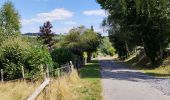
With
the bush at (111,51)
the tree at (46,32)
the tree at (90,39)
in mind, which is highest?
the tree at (46,32)

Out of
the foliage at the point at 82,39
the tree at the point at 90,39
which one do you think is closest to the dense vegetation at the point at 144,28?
the foliage at the point at 82,39

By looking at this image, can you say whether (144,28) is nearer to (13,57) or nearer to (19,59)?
(19,59)

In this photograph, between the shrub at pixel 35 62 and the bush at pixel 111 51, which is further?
the bush at pixel 111 51

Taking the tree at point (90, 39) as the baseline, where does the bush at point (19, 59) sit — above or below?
below

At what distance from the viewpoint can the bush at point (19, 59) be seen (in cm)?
2809

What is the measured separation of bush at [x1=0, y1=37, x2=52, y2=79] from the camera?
92.2 feet

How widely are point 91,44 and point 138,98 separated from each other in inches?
2215

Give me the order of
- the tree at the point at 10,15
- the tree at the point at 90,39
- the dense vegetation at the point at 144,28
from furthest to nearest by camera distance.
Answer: the tree at the point at 10,15
the tree at the point at 90,39
the dense vegetation at the point at 144,28

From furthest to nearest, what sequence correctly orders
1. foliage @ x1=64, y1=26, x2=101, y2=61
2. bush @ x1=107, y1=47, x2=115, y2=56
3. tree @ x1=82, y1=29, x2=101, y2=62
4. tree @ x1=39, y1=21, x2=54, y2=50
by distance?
bush @ x1=107, y1=47, x2=115, y2=56
tree @ x1=39, y1=21, x2=54, y2=50
tree @ x1=82, y1=29, x2=101, y2=62
foliage @ x1=64, y1=26, x2=101, y2=61

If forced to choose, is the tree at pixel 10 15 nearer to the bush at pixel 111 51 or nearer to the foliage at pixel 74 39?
the foliage at pixel 74 39

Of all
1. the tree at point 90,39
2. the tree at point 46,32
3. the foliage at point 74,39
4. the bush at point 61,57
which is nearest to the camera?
the bush at point 61,57

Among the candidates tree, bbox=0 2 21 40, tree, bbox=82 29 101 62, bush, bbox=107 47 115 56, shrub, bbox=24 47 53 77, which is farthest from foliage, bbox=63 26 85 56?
bush, bbox=107 47 115 56

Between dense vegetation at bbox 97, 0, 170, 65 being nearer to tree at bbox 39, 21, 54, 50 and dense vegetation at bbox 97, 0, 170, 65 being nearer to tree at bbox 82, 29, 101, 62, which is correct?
tree at bbox 82, 29, 101, 62

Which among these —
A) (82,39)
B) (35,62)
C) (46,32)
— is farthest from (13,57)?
(46,32)
